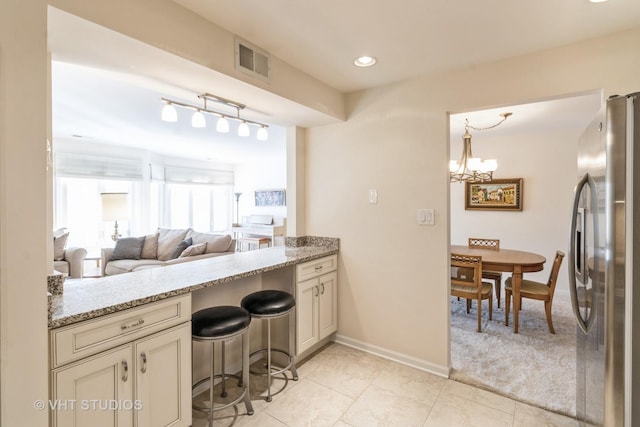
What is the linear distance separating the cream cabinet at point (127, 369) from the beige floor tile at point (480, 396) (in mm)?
1768

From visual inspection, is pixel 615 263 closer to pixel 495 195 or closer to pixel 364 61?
pixel 364 61

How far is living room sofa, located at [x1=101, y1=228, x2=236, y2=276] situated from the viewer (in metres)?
4.21

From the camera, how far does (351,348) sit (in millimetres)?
2748

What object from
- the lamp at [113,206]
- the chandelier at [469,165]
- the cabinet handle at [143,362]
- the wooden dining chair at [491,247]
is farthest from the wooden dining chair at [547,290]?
the lamp at [113,206]

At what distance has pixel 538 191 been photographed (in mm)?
4316

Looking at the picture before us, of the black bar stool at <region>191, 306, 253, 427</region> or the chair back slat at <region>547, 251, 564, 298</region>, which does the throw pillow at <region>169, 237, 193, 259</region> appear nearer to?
the black bar stool at <region>191, 306, 253, 427</region>

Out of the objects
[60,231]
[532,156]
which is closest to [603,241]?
[532,156]

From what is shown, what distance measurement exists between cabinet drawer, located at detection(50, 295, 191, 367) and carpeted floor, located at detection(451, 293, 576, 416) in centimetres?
209

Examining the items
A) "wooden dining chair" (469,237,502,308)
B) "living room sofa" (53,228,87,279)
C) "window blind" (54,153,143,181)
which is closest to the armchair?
"living room sofa" (53,228,87,279)

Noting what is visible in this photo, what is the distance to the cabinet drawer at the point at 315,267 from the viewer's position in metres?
2.36

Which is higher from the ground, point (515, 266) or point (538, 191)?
point (538, 191)

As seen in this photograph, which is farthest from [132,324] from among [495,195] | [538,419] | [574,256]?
[495,195]

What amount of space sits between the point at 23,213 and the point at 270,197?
21.4ft

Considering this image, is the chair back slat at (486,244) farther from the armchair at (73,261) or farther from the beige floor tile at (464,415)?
the armchair at (73,261)
